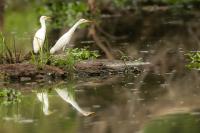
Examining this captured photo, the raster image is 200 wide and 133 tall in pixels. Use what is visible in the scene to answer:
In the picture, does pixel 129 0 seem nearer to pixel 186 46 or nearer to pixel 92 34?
pixel 92 34

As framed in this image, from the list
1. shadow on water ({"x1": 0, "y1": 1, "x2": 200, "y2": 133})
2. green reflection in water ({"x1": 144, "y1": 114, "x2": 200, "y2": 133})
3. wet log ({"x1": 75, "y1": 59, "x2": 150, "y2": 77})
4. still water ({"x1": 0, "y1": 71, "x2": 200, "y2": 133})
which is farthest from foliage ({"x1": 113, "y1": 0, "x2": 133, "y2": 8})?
green reflection in water ({"x1": 144, "y1": 114, "x2": 200, "y2": 133})

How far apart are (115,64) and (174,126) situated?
21.3ft

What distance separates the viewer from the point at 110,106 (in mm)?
12844

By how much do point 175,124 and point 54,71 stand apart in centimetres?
564

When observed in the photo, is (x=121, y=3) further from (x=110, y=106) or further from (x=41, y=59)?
(x=110, y=106)

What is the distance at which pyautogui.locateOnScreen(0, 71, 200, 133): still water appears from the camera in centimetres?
1114

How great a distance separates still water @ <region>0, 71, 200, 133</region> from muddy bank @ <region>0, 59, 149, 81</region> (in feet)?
1.60

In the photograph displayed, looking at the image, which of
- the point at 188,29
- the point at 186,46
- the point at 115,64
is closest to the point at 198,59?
the point at 115,64

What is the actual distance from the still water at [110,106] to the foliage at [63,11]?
16.2 m

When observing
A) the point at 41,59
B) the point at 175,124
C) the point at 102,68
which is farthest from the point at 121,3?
the point at 175,124

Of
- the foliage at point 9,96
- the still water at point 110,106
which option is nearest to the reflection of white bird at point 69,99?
the still water at point 110,106

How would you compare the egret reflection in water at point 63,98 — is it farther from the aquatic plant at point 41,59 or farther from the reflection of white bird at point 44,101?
the aquatic plant at point 41,59

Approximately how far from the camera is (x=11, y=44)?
25.0 metres

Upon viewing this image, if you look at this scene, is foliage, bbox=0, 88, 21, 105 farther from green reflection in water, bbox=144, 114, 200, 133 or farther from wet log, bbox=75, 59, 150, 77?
green reflection in water, bbox=144, 114, 200, 133
